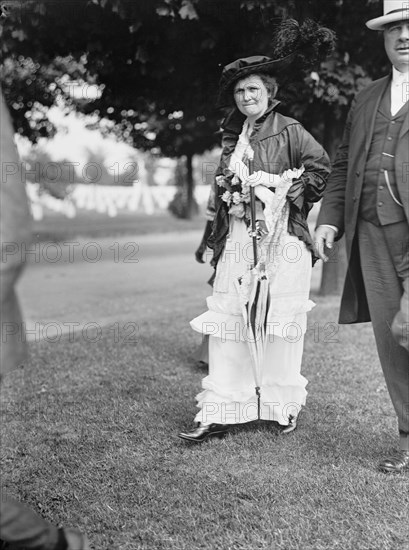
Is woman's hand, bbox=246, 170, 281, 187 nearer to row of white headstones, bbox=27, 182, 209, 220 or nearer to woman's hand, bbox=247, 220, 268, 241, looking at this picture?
woman's hand, bbox=247, 220, 268, 241

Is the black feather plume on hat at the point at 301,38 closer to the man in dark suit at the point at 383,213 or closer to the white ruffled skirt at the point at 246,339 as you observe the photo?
the man in dark suit at the point at 383,213

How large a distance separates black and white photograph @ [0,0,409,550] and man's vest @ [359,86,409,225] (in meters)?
0.01

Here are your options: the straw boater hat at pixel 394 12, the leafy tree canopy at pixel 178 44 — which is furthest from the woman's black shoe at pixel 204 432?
the leafy tree canopy at pixel 178 44

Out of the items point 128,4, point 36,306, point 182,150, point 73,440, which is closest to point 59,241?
point 182,150

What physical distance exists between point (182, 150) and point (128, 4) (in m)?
10.0

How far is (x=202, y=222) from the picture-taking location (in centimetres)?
2606

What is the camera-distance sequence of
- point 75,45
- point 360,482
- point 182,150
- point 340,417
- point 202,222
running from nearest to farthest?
point 360,482
point 340,417
point 75,45
point 182,150
point 202,222

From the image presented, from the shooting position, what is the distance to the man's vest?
395 centimetres

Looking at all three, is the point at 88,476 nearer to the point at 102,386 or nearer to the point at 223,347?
the point at 223,347

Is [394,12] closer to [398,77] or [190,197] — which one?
[398,77]

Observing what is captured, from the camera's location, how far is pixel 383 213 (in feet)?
13.1

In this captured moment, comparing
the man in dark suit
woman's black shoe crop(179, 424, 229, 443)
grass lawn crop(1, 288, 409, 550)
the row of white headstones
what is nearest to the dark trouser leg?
the man in dark suit

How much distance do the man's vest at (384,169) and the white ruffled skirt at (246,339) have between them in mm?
774

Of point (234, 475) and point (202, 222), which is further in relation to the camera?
point (202, 222)
